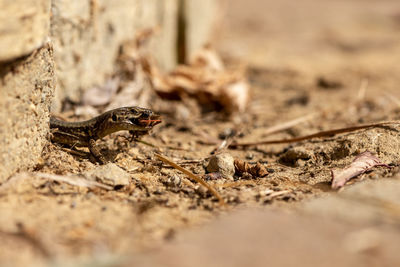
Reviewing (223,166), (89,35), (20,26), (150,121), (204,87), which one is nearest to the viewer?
(20,26)

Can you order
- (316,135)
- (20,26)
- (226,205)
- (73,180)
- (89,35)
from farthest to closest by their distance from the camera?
(89,35)
(316,135)
(73,180)
(226,205)
(20,26)

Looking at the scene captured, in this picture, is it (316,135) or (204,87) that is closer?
(316,135)

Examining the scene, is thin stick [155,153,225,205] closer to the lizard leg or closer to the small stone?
the small stone

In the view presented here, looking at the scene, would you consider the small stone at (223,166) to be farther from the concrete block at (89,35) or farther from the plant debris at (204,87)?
the plant debris at (204,87)

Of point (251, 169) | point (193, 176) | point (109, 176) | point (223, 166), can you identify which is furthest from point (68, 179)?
point (251, 169)

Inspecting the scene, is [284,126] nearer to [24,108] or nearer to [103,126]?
[103,126]

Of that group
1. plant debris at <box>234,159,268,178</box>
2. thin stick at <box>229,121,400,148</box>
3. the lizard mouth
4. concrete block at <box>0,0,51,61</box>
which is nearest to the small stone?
plant debris at <box>234,159,268,178</box>

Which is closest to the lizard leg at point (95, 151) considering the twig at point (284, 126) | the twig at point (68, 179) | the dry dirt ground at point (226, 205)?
the dry dirt ground at point (226, 205)
